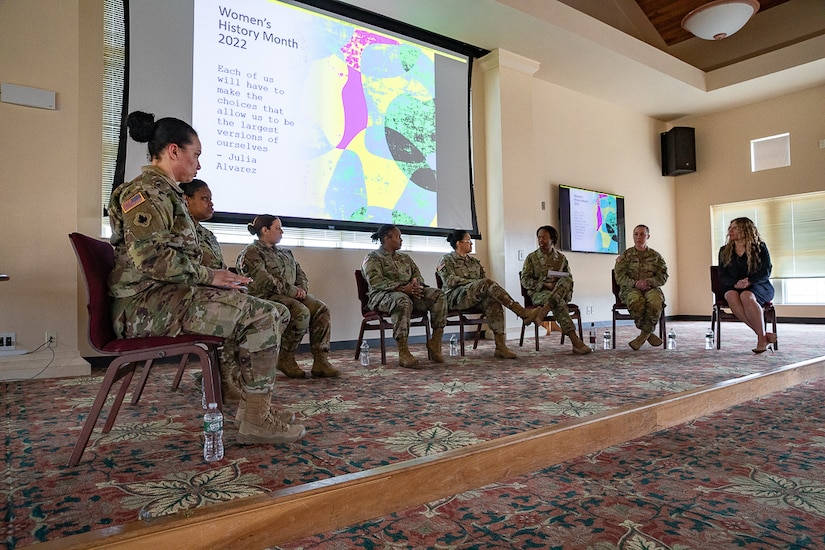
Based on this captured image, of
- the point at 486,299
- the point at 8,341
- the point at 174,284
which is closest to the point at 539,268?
the point at 486,299

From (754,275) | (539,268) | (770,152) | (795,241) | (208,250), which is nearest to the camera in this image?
(208,250)

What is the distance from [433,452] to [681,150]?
26.8ft

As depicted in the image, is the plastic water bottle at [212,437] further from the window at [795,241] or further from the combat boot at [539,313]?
the window at [795,241]

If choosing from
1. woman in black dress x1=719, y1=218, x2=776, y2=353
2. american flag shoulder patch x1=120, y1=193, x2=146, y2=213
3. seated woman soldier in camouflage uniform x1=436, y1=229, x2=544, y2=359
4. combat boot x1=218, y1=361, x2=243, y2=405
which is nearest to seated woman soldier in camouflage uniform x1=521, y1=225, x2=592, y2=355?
seated woman soldier in camouflage uniform x1=436, y1=229, x2=544, y2=359

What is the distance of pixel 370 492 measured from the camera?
1190 millimetres

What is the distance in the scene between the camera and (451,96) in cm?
567

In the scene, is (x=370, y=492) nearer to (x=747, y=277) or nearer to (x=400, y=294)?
(x=400, y=294)

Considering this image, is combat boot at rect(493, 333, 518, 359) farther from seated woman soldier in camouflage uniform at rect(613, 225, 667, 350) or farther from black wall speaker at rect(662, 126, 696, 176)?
black wall speaker at rect(662, 126, 696, 176)

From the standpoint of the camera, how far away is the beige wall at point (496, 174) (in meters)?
3.38

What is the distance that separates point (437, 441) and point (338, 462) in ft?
1.17

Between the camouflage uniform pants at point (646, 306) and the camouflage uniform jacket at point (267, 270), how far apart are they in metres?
2.85

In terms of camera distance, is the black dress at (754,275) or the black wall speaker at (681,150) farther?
the black wall speaker at (681,150)

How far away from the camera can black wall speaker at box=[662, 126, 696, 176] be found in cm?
816

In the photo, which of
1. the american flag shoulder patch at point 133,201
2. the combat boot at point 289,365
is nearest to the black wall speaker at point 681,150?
the combat boot at point 289,365
